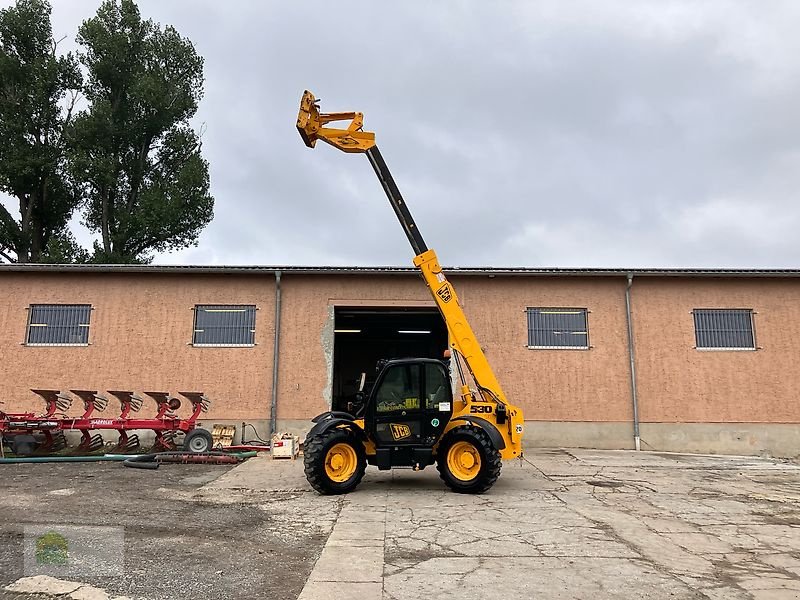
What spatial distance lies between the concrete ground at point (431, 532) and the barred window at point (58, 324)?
4.37 metres

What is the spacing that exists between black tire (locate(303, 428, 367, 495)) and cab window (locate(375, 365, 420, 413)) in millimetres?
637

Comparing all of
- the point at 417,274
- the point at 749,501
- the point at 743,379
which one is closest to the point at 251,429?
the point at 417,274

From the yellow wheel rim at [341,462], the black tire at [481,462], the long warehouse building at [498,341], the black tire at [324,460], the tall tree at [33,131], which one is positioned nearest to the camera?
the black tire at [324,460]

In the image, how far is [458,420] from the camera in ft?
27.9

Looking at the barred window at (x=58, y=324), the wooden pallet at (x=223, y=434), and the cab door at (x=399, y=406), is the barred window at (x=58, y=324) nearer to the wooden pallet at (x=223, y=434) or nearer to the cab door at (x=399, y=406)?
the wooden pallet at (x=223, y=434)

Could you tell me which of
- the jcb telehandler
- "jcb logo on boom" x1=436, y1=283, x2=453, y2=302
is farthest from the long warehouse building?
the jcb telehandler

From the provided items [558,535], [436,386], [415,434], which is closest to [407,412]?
[415,434]

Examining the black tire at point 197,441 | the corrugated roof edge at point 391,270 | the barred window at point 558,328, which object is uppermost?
the corrugated roof edge at point 391,270

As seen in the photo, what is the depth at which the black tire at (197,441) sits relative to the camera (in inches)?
479

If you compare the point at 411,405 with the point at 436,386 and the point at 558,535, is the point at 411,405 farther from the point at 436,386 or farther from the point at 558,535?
the point at 558,535

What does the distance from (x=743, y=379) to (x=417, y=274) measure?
826cm

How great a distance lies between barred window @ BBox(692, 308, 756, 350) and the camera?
550 inches

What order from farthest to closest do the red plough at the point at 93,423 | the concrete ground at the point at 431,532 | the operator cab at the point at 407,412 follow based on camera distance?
the red plough at the point at 93,423 < the operator cab at the point at 407,412 < the concrete ground at the point at 431,532

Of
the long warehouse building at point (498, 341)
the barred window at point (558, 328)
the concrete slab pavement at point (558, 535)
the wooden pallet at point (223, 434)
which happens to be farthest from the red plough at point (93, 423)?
the barred window at point (558, 328)
